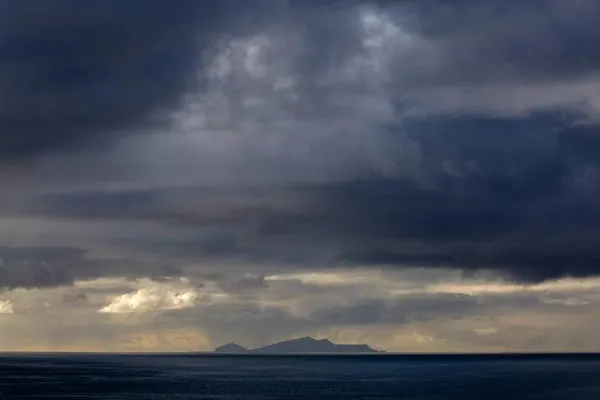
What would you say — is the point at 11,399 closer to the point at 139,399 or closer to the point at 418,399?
the point at 139,399

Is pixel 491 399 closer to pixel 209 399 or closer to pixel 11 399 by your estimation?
pixel 209 399

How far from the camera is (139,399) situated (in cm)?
19725

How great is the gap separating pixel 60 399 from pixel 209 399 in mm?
33312

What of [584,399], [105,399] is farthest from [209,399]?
[584,399]

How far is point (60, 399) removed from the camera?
19675cm

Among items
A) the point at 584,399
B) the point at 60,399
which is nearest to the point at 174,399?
the point at 60,399

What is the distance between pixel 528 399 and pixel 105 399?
313 feet

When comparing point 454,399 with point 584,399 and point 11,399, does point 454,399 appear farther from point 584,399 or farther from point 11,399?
point 11,399

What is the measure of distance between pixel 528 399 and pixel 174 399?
3146 inches

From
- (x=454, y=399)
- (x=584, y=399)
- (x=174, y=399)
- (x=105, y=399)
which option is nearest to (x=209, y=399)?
(x=174, y=399)

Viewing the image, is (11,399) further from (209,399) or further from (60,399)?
(209,399)

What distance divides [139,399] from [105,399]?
7.86 meters

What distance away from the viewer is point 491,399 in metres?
200

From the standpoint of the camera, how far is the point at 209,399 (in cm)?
19938
